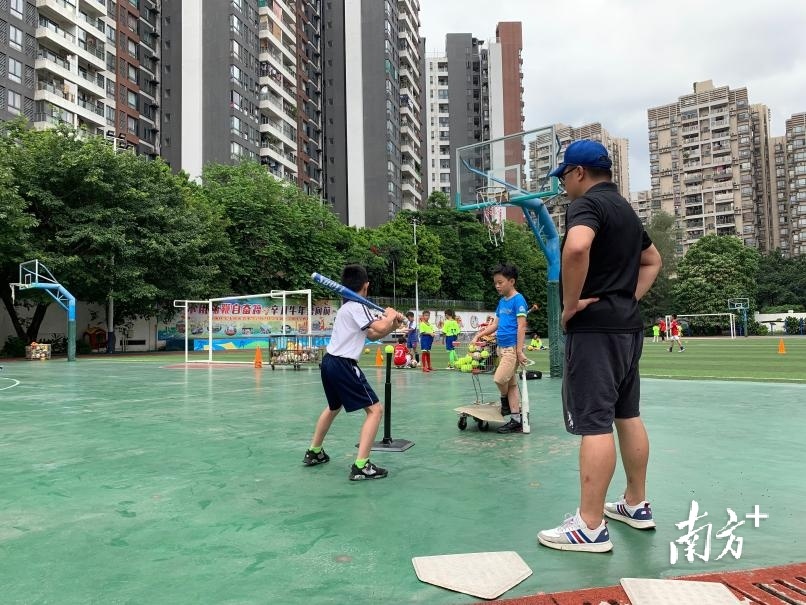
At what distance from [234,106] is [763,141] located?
96.1 meters

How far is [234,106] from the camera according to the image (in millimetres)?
56031

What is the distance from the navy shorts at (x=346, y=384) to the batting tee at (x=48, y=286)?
78.1ft

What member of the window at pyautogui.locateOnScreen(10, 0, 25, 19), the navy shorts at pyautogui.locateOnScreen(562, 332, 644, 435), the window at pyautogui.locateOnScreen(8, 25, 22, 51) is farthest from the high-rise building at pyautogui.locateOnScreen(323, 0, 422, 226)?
the navy shorts at pyautogui.locateOnScreen(562, 332, 644, 435)

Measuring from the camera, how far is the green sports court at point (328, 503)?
9.22 ft

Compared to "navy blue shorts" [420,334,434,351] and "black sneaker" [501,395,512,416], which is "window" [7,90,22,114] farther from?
"black sneaker" [501,395,512,416]

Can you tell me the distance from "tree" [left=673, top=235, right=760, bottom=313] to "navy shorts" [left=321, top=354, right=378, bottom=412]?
6421 cm

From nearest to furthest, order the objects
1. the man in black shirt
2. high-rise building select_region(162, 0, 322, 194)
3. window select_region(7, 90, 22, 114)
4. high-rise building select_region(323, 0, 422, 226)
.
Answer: the man in black shirt, window select_region(7, 90, 22, 114), high-rise building select_region(162, 0, 322, 194), high-rise building select_region(323, 0, 422, 226)

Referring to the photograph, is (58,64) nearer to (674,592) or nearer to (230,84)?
(230,84)

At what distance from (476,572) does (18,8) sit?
171 ft

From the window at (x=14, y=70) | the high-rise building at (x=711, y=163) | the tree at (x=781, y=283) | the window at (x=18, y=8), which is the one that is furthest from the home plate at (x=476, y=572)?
the high-rise building at (x=711, y=163)

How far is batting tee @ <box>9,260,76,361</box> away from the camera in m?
24.7

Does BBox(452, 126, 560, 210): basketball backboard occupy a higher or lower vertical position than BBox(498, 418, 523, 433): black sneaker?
higher

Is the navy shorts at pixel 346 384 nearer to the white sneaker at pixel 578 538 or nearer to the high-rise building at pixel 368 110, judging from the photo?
the white sneaker at pixel 578 538

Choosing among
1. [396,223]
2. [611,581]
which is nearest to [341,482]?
[611,581]
